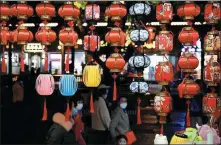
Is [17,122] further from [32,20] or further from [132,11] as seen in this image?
[132,11]

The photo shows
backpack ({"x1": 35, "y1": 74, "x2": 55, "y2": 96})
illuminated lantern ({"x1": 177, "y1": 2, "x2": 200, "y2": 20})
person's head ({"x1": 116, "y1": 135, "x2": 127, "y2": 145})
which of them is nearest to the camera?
illuminated lantern ({"x1": 177, "y1": 2, "x2": 200, "y2": 20})

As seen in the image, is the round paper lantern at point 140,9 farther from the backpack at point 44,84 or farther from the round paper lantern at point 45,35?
the backpack at point 44,84

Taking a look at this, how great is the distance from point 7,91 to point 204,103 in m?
8.65

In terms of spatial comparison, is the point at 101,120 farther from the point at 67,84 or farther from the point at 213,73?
the point at 213,73

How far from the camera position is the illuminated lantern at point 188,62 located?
17.0ft

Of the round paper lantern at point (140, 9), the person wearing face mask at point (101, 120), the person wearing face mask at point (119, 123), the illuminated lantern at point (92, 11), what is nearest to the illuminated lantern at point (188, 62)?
the round paper lantern at point (140, 9)

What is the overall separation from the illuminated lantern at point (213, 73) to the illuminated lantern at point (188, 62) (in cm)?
19

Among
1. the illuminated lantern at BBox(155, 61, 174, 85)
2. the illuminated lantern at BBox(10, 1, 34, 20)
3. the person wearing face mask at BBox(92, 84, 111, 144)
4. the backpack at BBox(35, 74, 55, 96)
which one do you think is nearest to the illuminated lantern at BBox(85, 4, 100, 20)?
the illuminated lantern at BBox(10, 1, 34, 20)

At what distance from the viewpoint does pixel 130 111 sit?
11.8 m

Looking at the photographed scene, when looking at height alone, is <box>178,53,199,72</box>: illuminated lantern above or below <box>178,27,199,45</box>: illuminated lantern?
below

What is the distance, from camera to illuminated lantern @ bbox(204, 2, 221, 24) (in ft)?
16.9

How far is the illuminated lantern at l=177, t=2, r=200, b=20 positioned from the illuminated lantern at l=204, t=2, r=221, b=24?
168mm

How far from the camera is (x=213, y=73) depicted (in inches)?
203

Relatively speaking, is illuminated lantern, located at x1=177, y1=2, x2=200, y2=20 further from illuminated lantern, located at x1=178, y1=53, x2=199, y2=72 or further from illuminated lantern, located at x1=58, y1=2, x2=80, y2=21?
illuminated lantern, located at x1=58, y1=2, x2=80, y2=21
